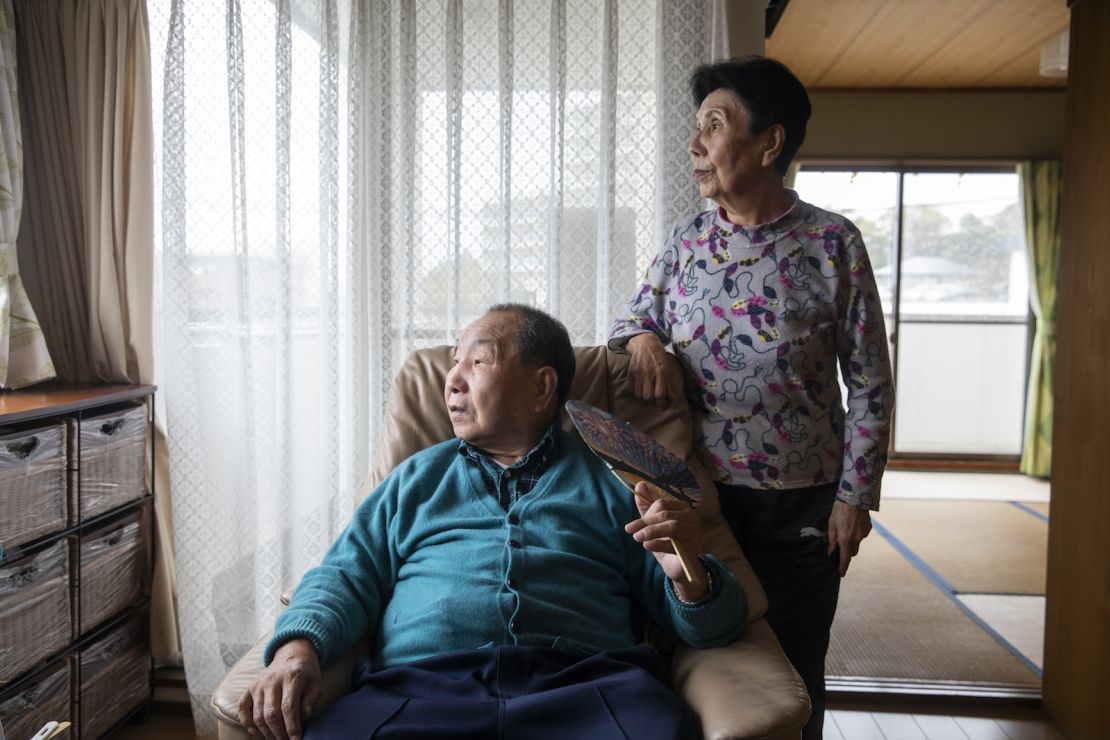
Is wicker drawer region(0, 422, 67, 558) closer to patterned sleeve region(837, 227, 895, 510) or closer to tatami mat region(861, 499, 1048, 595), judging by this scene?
patterned sleeve region(837, 227, 895, 510)

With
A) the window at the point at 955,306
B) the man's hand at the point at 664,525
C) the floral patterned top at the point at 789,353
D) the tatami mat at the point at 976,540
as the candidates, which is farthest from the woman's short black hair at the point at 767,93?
the window at the point at 955,306

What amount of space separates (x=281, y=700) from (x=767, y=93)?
131 cm

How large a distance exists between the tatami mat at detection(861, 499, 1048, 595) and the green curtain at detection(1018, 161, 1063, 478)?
90 cm

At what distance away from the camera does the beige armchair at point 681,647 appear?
1139mm

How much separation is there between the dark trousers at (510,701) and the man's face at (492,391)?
1.27 ft

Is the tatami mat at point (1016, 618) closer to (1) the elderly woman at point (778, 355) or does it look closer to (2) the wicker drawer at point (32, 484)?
(1) the elderly woman at point (778, 355)

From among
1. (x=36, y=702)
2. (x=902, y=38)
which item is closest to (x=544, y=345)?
(x=36, y=702)

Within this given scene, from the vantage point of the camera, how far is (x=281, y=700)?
1.16 meters

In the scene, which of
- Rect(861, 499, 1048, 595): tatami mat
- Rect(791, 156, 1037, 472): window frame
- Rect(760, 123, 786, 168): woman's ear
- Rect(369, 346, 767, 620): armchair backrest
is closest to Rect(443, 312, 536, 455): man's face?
Rect(369, 346, 767, 620): armchair backrest

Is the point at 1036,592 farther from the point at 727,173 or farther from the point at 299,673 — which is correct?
the point at 299,673

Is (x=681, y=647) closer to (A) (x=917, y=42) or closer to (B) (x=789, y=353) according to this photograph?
(B) (x=789, y=353)

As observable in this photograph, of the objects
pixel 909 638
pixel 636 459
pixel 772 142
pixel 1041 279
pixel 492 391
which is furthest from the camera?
pixel 1041 279

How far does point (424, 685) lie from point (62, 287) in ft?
5.60

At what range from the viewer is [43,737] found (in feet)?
3.53
